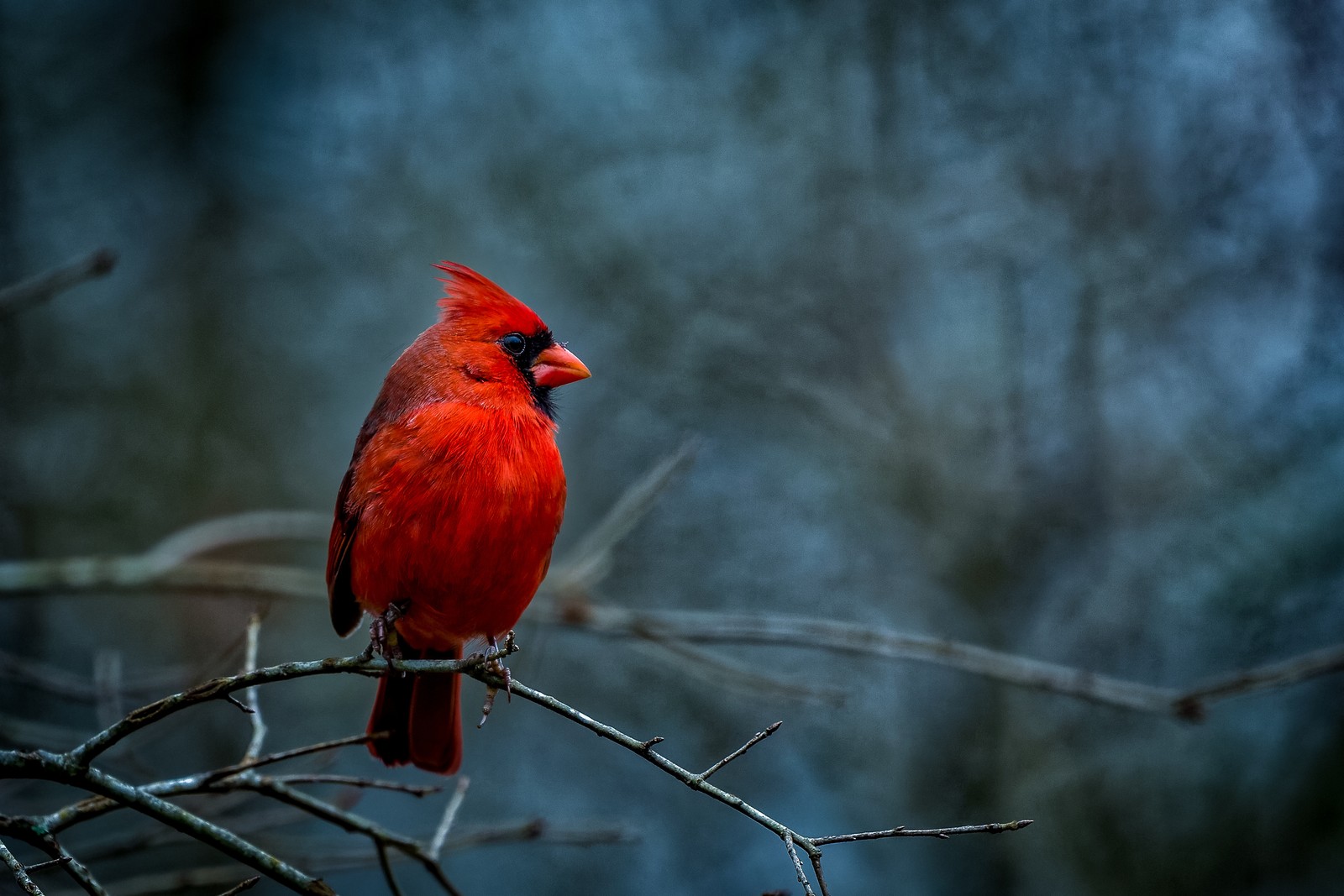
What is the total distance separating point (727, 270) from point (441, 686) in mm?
4017

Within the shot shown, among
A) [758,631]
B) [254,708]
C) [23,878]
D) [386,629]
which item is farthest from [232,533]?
[23,878]

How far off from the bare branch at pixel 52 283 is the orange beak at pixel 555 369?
1.16m

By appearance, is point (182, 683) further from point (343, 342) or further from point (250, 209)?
point (250, 209)

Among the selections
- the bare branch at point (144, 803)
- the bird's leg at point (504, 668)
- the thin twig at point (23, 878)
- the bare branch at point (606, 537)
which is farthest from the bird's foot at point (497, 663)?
the bare branch at point (606, 537)

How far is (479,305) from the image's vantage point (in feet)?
7.94

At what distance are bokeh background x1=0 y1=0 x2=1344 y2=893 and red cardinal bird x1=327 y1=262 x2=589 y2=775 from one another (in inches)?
77.0

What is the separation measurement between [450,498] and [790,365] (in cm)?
389

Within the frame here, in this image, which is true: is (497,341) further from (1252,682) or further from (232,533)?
(1252,682)

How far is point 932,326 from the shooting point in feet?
18.5

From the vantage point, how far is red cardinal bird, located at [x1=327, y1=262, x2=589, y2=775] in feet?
6.89

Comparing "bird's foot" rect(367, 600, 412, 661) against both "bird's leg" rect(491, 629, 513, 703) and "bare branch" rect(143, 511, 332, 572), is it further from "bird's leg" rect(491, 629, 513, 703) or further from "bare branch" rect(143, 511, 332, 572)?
"bare branch" rect(143, 511, 332, 572)

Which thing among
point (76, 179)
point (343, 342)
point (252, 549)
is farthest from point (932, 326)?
point (76, 179)

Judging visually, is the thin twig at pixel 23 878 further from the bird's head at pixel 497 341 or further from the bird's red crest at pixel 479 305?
the bird's red crest at pixel 479 305

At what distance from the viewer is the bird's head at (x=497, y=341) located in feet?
7.86
